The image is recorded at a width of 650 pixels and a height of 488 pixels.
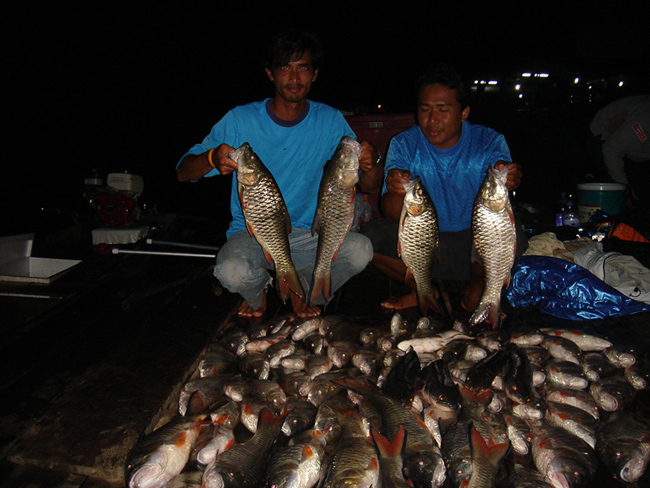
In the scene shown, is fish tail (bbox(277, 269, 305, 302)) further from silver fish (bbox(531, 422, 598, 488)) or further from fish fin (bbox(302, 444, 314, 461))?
silver fish (bbox(531, 422, 598, 488))

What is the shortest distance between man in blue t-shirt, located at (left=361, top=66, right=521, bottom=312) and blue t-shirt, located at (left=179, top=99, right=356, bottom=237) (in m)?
0.72

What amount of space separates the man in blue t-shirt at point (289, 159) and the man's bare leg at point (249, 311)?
0.01 meters

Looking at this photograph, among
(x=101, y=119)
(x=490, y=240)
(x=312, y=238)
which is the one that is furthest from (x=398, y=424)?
(x=101, y=119)

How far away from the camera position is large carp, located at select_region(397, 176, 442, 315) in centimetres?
307

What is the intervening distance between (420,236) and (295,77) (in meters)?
1.85

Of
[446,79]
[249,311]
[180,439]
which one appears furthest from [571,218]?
[180,439]

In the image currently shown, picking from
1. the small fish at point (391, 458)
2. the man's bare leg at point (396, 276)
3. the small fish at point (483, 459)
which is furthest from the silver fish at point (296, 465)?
the man's bare leg at point (396, 276)

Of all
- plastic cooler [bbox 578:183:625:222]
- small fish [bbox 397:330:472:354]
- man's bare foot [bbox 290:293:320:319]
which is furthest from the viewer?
plastic cooler [bbox 578:183:625:222]

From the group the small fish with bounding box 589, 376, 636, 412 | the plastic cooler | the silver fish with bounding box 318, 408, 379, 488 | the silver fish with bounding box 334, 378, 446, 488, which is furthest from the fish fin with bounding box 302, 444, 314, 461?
the plastic cooler

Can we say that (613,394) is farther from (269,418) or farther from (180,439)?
(180,439)

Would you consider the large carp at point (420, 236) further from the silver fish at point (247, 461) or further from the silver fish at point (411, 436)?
the silver fish at point (247, 461)

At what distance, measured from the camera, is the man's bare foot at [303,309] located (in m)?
3.72

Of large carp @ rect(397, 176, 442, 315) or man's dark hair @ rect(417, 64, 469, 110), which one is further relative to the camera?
man's dark hair @ rect(417, 64, 469, 110)

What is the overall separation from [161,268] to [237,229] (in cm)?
177
